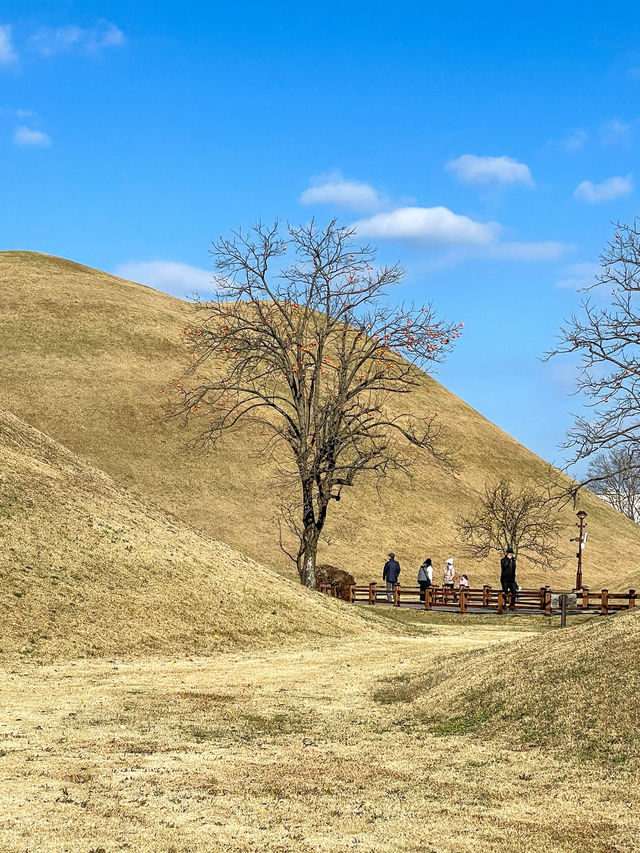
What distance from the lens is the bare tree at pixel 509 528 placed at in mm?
51531

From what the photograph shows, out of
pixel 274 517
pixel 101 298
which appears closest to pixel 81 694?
pixel 274 517

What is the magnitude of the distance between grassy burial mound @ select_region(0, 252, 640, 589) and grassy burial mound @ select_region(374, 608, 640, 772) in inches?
1397

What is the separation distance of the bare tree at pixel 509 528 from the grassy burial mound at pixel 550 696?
31940 millimetres

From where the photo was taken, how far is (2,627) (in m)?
21.7

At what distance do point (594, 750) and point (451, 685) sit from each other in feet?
14.2

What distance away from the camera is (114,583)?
25.1 m

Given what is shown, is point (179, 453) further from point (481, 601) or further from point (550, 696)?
point (550, 696)

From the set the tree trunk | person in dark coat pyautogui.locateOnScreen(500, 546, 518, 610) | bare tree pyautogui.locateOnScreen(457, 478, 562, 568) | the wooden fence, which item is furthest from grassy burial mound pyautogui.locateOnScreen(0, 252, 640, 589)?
the tree trunk

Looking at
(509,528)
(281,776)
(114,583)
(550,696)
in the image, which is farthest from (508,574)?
(281,776)

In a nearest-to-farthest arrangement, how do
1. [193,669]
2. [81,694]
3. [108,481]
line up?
[81,694]
[193,669]
[108,481]

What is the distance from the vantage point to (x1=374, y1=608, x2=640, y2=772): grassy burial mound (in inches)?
474

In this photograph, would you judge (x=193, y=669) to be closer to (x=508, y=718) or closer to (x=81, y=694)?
(x=81, y=694)

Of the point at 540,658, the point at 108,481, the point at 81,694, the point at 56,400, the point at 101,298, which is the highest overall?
the point at 101,298

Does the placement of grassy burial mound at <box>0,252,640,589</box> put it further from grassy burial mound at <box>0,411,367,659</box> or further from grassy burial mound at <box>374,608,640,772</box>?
grassy burial mound at <box>374,608,640,772</box>
